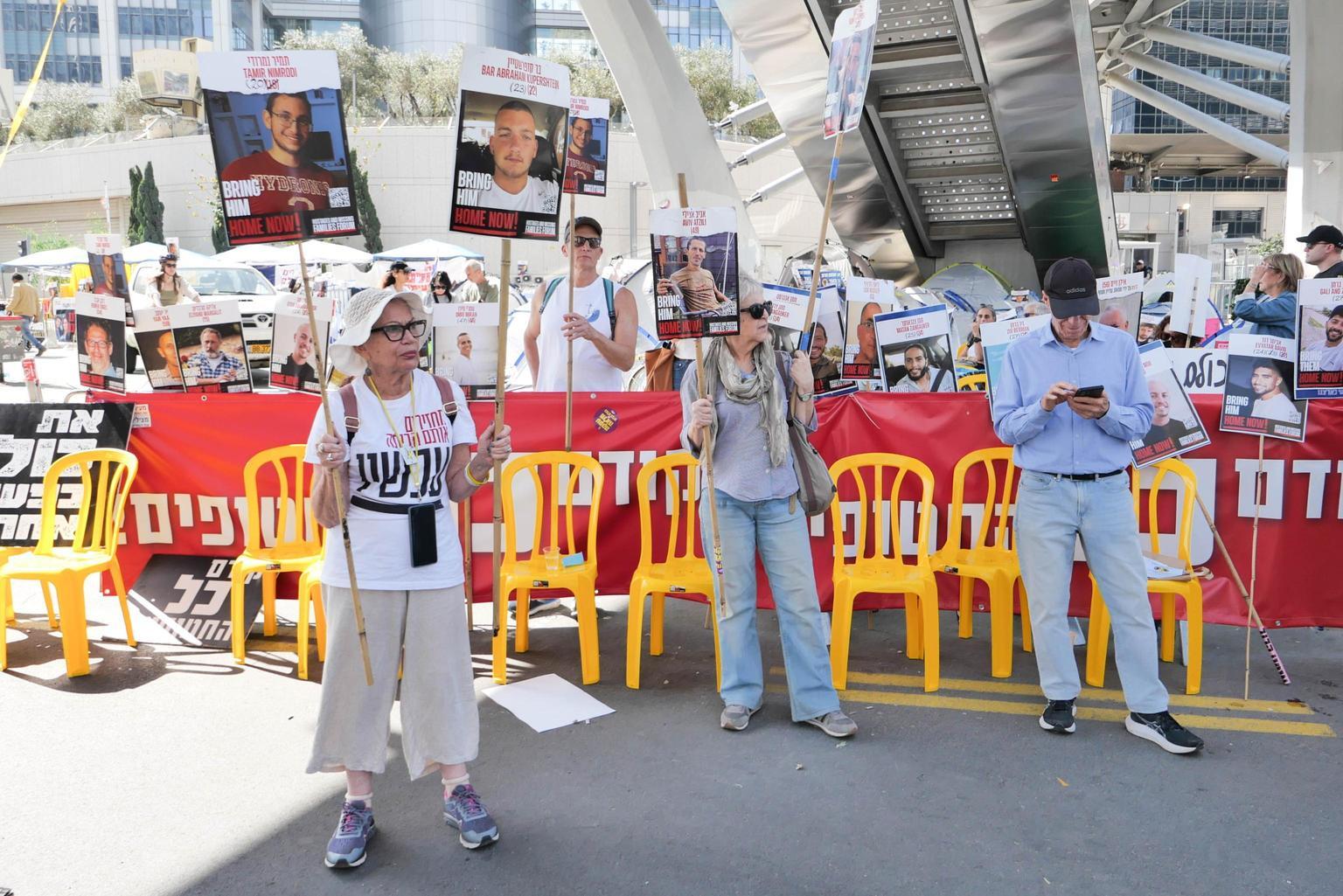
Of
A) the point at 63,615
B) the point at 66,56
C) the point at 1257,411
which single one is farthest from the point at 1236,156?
the point at 66,56

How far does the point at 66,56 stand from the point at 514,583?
11462cm

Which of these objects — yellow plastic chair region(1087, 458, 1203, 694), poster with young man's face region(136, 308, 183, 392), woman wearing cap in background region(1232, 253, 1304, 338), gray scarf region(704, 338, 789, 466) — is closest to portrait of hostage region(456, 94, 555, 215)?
gray scarf region(704, 338, 789, 466)

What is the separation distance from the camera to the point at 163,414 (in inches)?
241

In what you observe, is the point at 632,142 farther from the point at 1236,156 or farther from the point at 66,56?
the point at 66,56

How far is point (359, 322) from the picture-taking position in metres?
3.58

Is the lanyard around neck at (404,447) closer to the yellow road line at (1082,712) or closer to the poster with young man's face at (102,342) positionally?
the yellow road line at (1082,712)

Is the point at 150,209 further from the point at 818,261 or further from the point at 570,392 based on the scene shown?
the point at 818,261

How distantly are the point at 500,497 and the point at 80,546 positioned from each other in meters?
2.59

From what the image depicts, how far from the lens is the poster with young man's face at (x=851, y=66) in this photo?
4910 millimetres

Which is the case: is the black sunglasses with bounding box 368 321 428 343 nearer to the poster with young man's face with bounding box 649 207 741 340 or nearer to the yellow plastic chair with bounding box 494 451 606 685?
the poster with young man's face with bounding box 649 207 741 340

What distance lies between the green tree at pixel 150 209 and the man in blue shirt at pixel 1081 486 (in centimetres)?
5067

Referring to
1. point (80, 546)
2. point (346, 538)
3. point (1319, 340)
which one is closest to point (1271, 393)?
point (1319, 340)

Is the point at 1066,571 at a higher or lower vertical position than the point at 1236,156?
lower

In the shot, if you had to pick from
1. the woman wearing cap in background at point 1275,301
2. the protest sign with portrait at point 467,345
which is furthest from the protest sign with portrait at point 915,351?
the protest sign with portrait at point 467,345
